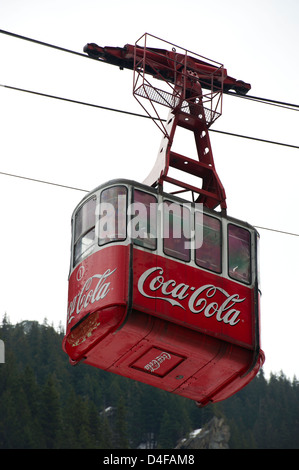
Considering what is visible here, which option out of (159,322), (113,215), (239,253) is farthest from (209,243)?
(159,322)

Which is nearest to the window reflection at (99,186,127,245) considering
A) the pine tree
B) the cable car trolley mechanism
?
the cable car trolley mechanism

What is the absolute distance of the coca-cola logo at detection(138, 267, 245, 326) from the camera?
19.5m

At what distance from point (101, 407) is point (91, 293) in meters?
127

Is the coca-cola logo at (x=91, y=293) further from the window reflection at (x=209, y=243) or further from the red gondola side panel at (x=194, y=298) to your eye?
the window reflection at (x=209, y=243)

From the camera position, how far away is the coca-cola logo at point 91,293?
766 inches

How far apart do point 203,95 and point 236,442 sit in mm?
121691

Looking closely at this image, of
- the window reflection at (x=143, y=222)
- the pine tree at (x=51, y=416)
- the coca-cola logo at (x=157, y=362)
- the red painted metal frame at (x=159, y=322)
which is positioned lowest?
the coca-cola logo at (x=157, y=362)

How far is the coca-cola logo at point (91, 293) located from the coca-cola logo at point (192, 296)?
28.1 inches

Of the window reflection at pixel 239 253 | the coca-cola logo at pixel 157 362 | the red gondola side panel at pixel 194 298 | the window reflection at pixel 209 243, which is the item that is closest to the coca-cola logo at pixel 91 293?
the red gondola side panel at pixel 194 298

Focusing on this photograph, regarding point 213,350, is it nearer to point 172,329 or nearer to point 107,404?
point 172,329

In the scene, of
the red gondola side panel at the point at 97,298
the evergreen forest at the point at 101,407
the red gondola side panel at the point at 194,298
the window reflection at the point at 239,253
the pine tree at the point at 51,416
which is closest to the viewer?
the red gondola side panel at the point at 97,298

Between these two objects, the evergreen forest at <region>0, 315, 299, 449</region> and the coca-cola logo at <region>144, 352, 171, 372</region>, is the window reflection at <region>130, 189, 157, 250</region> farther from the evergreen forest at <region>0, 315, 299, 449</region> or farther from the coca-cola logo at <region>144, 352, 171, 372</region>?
the evergreen forest at <region>0, 315, 299, 449</region>

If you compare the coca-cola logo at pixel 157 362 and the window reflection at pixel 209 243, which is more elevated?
the window reflection at pixel 209 243

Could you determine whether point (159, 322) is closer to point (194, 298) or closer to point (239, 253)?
point (194, 298)
